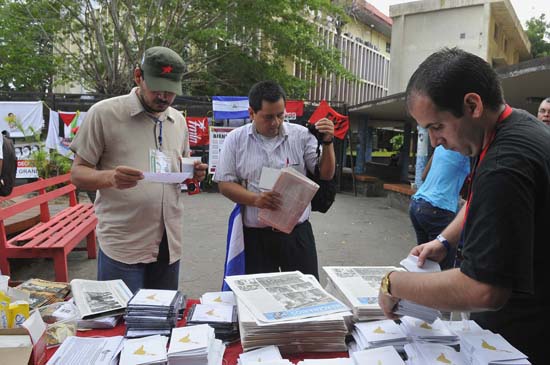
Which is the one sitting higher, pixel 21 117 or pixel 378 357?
pixel 21 117

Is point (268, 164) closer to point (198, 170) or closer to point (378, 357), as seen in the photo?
point (198, 170)

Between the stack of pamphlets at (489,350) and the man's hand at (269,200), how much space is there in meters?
1.19

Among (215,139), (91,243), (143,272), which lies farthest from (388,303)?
(215,139)

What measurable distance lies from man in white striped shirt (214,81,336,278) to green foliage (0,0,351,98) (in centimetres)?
980

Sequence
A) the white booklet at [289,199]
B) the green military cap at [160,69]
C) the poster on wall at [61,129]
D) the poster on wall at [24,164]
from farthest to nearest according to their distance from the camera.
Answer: the poster on wall at [61,129], the poster on wall at [24,164], the white booklet at [289,199], the green military cap at [160,69]

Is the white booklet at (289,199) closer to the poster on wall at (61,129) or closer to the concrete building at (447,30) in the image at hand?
the poster on wall at (61,129)

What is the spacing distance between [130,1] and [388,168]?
1143 cm

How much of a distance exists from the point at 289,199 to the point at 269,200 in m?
0.11

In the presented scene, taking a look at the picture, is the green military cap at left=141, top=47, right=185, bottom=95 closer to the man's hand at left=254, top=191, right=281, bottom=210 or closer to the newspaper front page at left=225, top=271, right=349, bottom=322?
the man's hand at left=254, top=191, right=281, bottom=210

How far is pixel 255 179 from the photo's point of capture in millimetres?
2473

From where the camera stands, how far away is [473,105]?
116 cm

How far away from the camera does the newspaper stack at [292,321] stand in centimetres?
141

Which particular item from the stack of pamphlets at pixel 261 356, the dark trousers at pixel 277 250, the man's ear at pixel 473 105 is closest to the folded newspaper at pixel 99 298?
the stack of pamphlets at pixel 261 356

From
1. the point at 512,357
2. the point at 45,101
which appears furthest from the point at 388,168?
the point at 512,357
